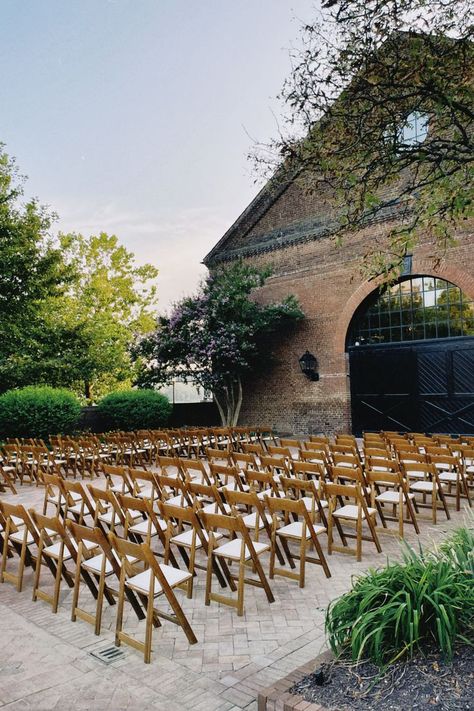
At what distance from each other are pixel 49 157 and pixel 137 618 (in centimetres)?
1271

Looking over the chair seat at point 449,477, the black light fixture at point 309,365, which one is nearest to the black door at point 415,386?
the black light fixture at point 309,365

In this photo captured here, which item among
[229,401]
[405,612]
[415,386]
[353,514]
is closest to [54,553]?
[353,514]

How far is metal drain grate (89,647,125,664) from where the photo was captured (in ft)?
12.2

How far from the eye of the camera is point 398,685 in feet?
9.18

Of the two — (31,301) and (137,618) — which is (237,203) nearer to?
(31,301)

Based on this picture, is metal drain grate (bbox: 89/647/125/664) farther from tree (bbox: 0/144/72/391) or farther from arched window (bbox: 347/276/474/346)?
tree (bbox: 0/144/72/391)

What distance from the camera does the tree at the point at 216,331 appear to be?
17734 millimetres

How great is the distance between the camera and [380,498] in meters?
Answer: 6.41

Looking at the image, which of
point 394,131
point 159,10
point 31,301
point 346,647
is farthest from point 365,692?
point 31,301

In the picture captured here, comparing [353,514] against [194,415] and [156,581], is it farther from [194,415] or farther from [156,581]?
[194,415]

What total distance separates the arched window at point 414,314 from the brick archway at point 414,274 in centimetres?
33

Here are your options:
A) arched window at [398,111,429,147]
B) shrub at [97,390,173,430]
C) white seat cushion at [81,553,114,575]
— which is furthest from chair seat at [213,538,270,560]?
shrub at [97,390,173,430]

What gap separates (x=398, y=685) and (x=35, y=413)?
45.5 ft

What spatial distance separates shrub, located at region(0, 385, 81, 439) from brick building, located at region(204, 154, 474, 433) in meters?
7.46
